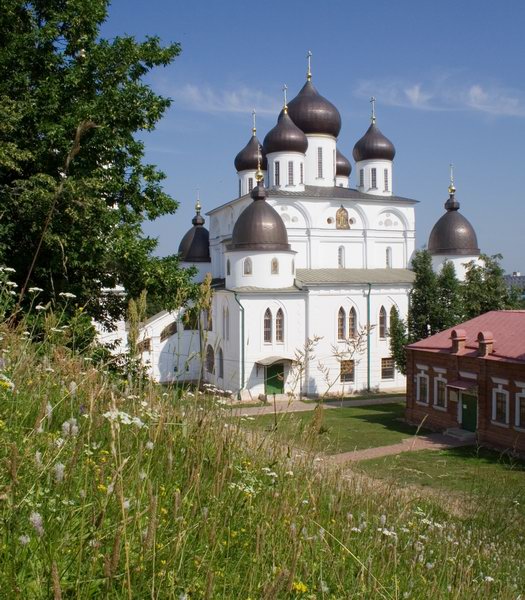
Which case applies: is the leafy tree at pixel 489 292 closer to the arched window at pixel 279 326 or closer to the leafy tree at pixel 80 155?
the arched window at pixel 279 326

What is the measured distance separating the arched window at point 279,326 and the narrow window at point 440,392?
9528 mm

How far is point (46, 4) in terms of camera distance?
11.1 metres

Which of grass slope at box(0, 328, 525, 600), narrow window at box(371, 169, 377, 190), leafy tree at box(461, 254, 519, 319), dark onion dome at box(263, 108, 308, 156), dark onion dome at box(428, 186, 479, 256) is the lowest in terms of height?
grass slope at box(0, 328, 525, 600)

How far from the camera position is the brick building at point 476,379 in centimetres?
1712

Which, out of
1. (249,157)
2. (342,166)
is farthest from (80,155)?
(342,166)

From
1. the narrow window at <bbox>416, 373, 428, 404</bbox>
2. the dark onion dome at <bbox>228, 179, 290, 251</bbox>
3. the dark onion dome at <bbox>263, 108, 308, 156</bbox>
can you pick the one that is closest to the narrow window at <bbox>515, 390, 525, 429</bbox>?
the narrow window at <bbox>416, 373, 428, 404</bbox>

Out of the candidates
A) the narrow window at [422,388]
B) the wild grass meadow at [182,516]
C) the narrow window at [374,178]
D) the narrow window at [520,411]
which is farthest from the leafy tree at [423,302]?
the wild grass meadow at [182,516]

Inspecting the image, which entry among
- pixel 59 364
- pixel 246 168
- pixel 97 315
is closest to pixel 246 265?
pixel 246 168

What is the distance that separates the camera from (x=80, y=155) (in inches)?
423

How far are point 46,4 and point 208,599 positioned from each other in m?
11.9

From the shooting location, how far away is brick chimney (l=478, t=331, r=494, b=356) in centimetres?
1809

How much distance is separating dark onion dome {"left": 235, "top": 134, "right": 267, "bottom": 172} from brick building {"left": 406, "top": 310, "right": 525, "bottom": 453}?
19427 mm

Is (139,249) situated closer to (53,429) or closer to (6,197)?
(6,197)

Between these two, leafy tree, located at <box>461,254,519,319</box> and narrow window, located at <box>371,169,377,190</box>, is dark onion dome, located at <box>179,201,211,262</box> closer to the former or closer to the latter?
narrow window, located at <box>371,169,377,190</box>
